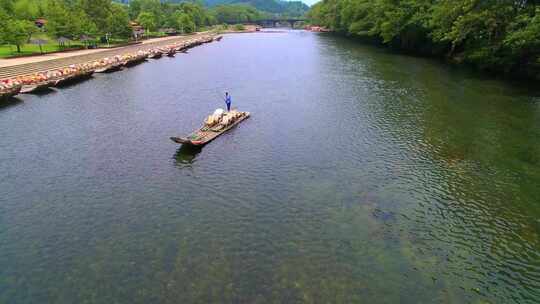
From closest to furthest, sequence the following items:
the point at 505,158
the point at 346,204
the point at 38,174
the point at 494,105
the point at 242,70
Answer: the point at 346,204, the point at 38,174, the point at 505,158, the point at 494,105, the point at 242,70

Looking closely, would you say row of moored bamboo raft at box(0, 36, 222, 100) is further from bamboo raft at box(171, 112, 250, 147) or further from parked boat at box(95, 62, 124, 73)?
bamboo raft at box(171, 112, 250, 147)

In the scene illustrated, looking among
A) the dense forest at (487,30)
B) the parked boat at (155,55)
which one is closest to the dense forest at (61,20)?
the parked boat at (155,55)

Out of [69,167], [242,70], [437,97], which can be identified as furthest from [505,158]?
[242,70]

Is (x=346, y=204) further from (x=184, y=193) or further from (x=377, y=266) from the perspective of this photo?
(x=184, y=193)

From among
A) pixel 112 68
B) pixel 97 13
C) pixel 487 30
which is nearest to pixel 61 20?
pixel 97 13

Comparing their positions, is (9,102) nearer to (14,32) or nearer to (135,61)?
(14,32)

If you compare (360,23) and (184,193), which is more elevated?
(360,23)
